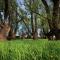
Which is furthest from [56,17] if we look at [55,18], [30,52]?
[30,52]

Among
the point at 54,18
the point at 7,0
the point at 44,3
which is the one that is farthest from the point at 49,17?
the point at 7,0

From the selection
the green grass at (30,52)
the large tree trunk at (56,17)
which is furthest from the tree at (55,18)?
the green grass at (30,52)

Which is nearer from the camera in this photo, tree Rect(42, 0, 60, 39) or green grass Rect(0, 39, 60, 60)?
green grass Rect(0, 39, 60, 60)

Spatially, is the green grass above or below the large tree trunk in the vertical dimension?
below

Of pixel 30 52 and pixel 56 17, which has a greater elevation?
pixel 56 17

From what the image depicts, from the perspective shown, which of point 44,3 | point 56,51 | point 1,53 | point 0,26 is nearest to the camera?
point 1,53

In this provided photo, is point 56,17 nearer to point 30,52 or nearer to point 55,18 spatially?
point 55,18

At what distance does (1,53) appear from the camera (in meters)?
4.39

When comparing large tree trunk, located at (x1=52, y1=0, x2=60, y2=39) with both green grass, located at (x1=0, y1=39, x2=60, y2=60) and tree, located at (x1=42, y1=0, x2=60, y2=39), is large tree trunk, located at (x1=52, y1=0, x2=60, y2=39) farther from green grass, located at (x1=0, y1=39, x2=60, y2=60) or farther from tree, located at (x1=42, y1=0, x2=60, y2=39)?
green grass, located at (x1=0, y1=39, x2=60, y2=60)

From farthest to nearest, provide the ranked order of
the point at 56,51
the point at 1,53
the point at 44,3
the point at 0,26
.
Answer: the point at 44,3
the point at 0,26
the point at 56,51
the point at 1,53

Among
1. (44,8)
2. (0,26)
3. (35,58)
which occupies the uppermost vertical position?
(44,8)

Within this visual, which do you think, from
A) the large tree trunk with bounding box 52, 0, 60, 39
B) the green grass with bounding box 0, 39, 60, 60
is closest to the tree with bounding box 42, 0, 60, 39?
the large tree trunk with bounding box 52, 0, 60, 39

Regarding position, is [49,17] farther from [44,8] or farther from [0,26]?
[0,26]

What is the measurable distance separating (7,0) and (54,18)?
2.08m
